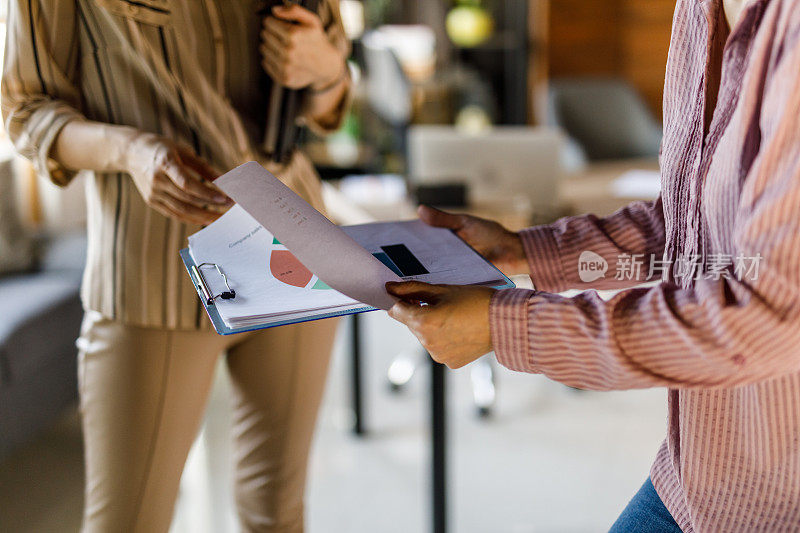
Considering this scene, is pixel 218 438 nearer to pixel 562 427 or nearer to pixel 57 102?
pixel 562 427

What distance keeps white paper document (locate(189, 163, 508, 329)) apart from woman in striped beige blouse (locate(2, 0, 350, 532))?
0.26 ft

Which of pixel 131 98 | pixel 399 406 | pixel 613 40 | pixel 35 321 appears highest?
pixel 131 98

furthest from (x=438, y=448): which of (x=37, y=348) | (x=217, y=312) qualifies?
(x=37, y=348)

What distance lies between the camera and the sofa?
2.10m

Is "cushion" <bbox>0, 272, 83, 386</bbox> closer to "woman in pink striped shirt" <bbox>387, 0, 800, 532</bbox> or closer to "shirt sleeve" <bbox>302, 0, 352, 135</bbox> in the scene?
"shirt sleeve" <bbox>302, 0, 352, 135</bbox>

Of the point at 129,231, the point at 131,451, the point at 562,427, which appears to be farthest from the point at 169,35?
the point at 562,427

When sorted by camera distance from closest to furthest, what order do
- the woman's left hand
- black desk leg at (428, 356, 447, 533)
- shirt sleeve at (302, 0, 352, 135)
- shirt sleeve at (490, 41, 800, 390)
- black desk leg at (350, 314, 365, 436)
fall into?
shirt sleeve at (490, 41, 800, 390) → the woman's left hand → shirt sleeve at (302, 0, 352, 135) → black desk leg at (428, 356, 447, 533) → black desk leg at (350, 314, 365, 436)

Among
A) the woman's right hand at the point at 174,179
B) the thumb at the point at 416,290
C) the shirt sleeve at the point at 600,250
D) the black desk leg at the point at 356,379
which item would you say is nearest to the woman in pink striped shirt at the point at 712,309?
the thumb at the point at 416,290

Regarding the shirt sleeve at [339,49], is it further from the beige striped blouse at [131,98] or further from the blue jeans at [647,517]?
the blue jeans at [647,517]

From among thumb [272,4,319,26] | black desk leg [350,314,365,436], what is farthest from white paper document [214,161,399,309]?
black desk leg [350,314,365,436]

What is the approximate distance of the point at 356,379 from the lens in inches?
97.4

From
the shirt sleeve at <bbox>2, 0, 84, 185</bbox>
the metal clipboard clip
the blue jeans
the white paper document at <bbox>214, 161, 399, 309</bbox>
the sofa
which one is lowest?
the sofa

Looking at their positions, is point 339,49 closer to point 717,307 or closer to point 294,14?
point 294,14

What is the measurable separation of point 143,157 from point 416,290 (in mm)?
425
